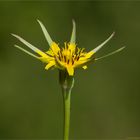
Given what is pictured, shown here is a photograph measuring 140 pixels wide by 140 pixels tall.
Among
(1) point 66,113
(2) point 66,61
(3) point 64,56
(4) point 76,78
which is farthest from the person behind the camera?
(4) point 76,78

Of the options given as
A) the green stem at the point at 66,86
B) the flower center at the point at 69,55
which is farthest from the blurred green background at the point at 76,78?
the green stem at the point at 66,86

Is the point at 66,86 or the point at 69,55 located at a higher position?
the point at 69,55

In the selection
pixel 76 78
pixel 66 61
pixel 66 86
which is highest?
pixel 76 78

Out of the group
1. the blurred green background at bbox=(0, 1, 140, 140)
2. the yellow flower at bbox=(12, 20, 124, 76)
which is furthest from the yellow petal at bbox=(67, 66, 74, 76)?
the blurred green background at bbox=(0, 1, 140, 140)

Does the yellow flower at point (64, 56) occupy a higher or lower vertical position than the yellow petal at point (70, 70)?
higher

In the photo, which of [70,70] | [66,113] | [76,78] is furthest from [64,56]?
[76,78]

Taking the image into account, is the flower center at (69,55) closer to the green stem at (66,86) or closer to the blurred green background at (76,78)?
the green stem at (66,86)

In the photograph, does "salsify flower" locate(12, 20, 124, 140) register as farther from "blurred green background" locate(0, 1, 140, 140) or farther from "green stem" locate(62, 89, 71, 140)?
"blurred green background" locate(0, 1, 140, 140)

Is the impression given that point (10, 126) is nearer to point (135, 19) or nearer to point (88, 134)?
point (88, 134)

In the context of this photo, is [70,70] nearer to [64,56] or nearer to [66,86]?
[66,86]

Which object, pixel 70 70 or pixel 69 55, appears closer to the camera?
pixel 70 70
